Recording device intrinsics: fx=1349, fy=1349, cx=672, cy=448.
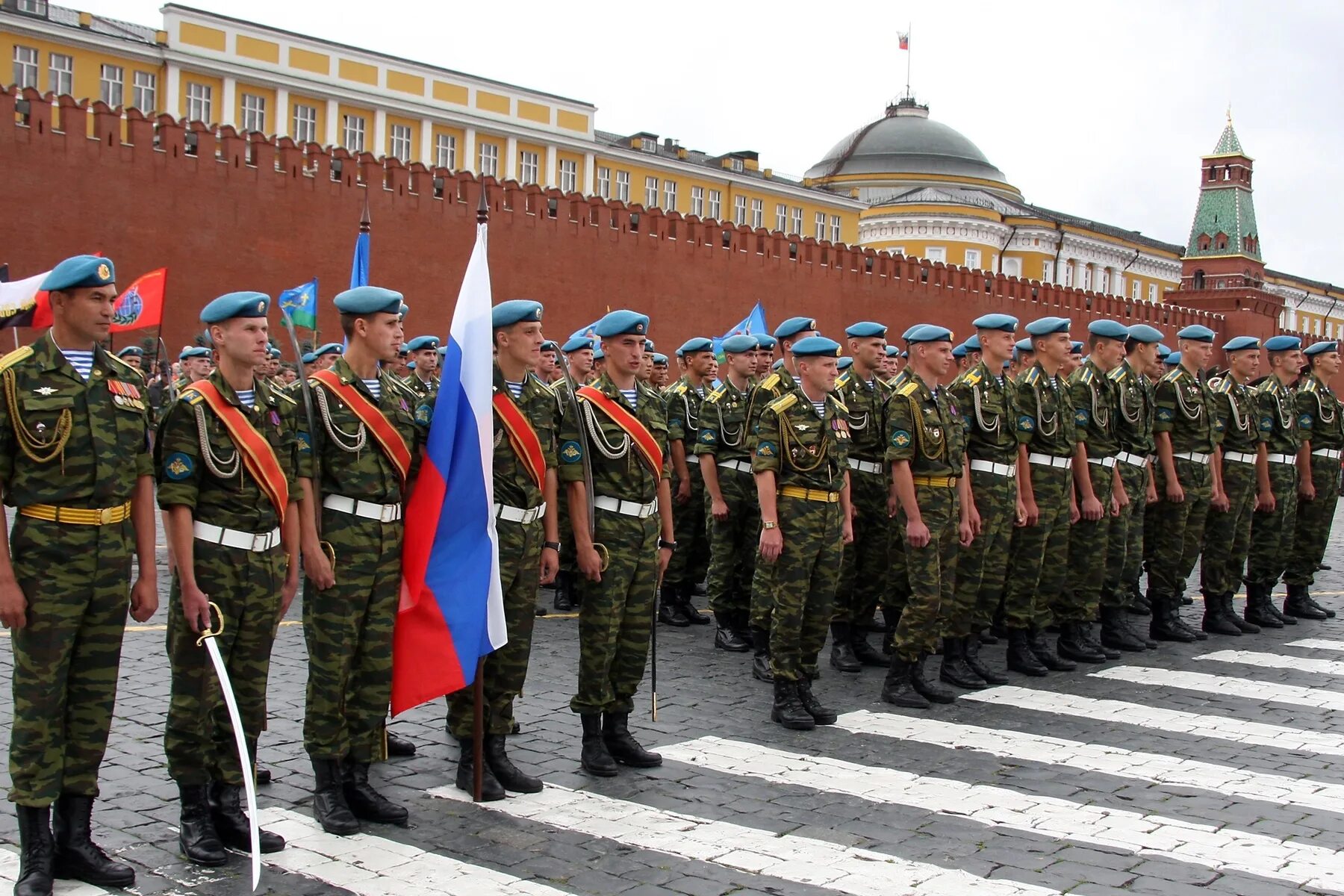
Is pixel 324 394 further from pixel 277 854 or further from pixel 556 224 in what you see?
pixel 556 224

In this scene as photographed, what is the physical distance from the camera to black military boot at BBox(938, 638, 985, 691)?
7.48m

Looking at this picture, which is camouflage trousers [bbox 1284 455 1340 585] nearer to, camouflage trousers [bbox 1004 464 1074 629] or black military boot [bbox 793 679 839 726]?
camouflage trousers [bbox 1004 464 1074 629]

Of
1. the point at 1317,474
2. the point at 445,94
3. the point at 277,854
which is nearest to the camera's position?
the point at 277,854

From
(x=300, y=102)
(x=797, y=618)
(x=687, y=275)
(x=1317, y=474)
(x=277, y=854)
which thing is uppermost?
(x=300, y=102)

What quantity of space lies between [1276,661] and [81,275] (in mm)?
7263

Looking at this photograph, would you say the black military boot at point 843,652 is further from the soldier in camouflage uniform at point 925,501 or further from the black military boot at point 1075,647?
the black military boot at point 1075,647

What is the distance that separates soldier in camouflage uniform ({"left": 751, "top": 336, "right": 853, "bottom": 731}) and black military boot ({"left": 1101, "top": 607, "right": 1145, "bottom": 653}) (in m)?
2.99

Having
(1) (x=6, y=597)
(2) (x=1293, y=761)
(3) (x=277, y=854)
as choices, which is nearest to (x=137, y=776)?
(3) (x=277, y=854)

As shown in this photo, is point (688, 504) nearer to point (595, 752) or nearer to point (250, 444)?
point (595, 752)

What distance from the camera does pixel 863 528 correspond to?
854 cm

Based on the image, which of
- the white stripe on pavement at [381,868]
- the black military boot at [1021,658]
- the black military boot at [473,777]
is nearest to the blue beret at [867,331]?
Result: the black military boot at [1021,658]

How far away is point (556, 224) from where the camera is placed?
3041 centimetres

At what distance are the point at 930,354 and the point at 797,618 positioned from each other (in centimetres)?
168

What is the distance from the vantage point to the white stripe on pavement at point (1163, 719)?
20.9 ft
